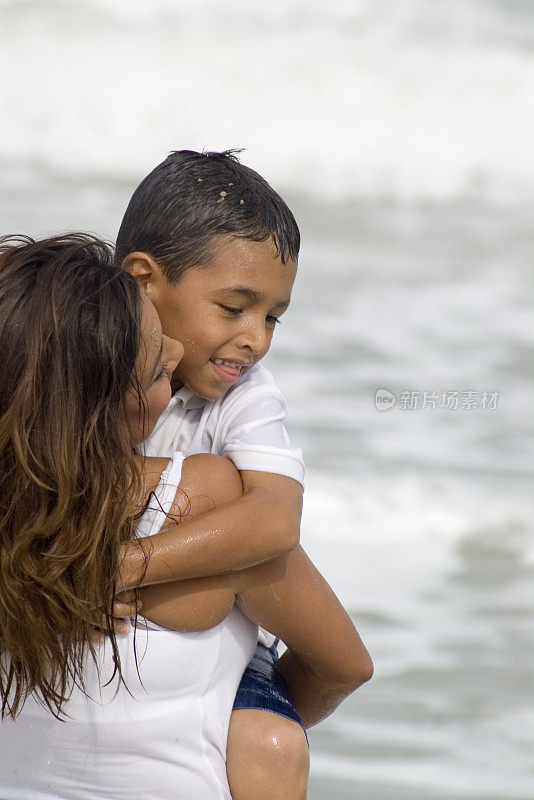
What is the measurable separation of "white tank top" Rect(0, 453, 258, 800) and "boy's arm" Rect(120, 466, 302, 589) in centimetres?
4

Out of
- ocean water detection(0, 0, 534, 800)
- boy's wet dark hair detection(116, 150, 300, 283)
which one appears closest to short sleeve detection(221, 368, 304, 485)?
boy's wet dark hair detection(116, 150, 300, 283)

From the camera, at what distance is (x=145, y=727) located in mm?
1349

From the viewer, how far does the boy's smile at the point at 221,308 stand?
164 centimetres

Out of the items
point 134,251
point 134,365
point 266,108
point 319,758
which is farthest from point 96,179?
point 134,365

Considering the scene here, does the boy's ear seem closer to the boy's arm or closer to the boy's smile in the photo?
the boy's smile

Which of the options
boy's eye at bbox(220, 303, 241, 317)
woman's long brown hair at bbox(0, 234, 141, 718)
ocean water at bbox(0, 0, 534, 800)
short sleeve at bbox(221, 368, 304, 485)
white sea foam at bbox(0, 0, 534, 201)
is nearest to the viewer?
woman's long brown hair at bbox(0, 234, 141, 718)

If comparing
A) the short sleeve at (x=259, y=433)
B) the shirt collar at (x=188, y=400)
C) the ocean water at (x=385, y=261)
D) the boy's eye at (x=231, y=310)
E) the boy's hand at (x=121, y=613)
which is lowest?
the ocean water at (x=385, y=261)

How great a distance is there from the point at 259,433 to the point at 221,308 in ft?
0.84

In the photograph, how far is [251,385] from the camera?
1639mm

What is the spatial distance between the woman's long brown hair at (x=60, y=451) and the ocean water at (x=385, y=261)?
153cm

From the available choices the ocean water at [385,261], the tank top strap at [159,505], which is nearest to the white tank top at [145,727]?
the tank top strap at [159,505]

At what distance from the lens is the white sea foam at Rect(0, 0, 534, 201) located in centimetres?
750

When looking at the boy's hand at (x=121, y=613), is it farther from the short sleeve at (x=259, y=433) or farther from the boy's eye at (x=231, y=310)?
the boy's eye at (x=231, y=310)

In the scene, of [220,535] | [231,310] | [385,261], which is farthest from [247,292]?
[385,261]
